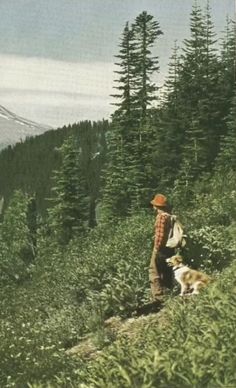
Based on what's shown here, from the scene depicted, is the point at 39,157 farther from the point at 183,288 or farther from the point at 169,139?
the point at 183,288

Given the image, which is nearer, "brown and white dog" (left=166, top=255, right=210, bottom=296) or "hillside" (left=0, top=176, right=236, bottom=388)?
"hillside" (left=0, top=176, right=236, bottom=388)

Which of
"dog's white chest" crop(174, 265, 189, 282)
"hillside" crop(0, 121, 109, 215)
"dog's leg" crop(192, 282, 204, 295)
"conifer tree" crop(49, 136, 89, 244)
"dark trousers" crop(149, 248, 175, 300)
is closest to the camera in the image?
"dog's leg" crop(192, 282, 204, 295)

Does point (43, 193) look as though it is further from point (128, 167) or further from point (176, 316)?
point (176, 316)

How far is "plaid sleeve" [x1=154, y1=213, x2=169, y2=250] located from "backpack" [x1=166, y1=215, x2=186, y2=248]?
0.30ft

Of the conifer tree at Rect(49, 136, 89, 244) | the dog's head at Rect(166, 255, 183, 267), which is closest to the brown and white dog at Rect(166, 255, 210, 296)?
Result: the dog's head at Rect(166, 255, 183, 267)

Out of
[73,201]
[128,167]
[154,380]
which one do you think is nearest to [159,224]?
[154,380]

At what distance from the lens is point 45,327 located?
12336mm

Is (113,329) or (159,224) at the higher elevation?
(159,224)

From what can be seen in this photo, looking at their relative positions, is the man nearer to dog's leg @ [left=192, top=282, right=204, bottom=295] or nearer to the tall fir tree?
dog's leg @ [left=192, top=282, right=204, bottom=295]

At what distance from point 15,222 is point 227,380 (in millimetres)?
83233

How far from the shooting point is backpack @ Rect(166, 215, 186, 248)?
12133 mm

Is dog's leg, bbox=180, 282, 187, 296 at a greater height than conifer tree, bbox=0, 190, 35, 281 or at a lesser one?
greater

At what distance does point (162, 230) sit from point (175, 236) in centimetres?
24

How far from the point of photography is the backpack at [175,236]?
12133 millimetres
